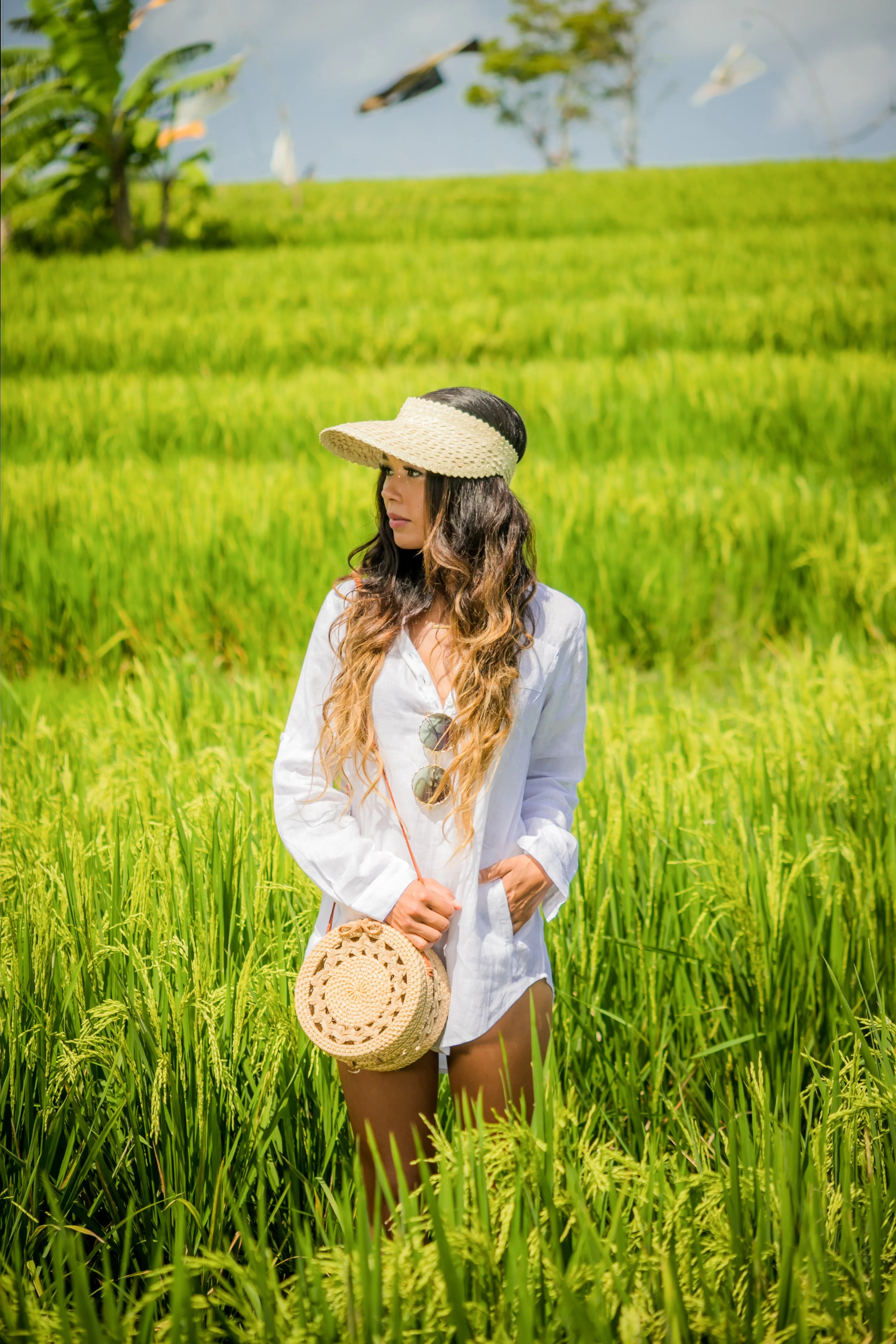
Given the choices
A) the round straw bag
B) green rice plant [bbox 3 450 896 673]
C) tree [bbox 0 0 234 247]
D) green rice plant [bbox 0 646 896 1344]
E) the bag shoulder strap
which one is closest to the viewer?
green rice plant [bbox 0 646 896 1344]

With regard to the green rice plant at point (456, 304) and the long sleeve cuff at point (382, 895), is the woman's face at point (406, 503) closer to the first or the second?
the long sleeve cuff at point (382, 895)

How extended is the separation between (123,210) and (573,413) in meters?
8.94

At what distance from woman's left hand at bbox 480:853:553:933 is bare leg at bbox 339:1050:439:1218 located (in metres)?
0.20

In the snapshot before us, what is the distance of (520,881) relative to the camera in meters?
1.08

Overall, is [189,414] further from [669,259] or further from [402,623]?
[669,259]

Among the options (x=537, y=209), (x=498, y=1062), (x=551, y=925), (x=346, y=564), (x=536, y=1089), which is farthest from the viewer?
(x=537, y=209)

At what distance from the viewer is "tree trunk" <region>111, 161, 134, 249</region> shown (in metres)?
11.2

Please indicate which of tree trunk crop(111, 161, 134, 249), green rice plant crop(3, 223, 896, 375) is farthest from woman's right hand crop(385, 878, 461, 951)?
tree trunk crop(111, 161, 134, 249)

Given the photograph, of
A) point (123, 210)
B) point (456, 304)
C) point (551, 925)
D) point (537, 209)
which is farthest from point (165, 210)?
point (551, 925)

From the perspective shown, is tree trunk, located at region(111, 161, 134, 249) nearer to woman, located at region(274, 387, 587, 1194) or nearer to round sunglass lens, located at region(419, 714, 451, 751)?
woman, located at region(274, 387, 587, 1194)

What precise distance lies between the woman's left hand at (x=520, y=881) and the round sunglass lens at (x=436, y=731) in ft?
0.50

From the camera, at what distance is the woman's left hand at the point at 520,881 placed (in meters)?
1.08

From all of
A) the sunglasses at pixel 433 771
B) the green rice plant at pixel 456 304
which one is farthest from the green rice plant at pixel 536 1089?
the green rice plant at pixel 456 304

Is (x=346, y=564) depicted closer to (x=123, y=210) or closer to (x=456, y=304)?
(x=456, y=304)
